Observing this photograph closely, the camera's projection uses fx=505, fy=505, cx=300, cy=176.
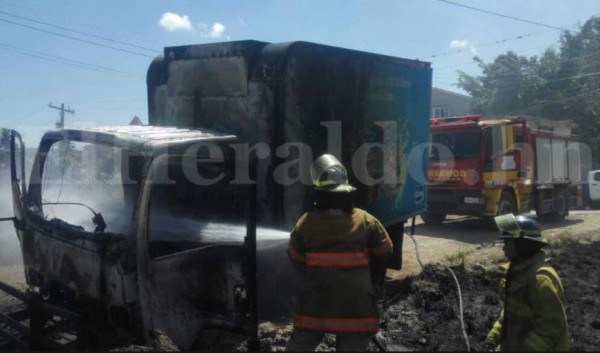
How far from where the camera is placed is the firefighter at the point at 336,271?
117 inches

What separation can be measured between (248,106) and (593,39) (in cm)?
3612

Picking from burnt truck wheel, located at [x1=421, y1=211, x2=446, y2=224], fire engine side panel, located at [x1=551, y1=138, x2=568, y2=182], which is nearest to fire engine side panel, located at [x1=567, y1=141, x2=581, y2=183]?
fire engine side panel, located at [x1=551, y1=138, x2=568, y2=182]

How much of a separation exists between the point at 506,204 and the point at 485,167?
1209 millimetres

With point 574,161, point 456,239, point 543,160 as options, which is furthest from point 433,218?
point 574,161

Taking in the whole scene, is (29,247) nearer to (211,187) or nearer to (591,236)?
(211,187)

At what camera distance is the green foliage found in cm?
2938

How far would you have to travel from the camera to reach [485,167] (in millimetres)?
11000

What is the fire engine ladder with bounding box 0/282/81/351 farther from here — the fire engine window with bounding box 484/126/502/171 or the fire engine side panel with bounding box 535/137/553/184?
the fire engine side panel with bounding box 535/137/553/184

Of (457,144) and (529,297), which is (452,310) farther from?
(457,144)

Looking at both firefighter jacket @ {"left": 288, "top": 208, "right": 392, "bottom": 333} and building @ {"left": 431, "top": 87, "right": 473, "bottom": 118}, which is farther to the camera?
building @ {"left": 431, "top": 87, "right": 473, "bottom": 118}

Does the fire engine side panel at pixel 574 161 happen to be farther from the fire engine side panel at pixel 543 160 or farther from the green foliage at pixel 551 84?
the green foliage at pixel 551 84

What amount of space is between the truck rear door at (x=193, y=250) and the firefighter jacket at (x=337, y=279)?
0.80 m

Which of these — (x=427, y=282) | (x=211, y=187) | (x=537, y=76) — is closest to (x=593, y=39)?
(x=537, y=76)

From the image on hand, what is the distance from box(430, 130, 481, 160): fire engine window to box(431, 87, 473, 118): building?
30130 millimetres
